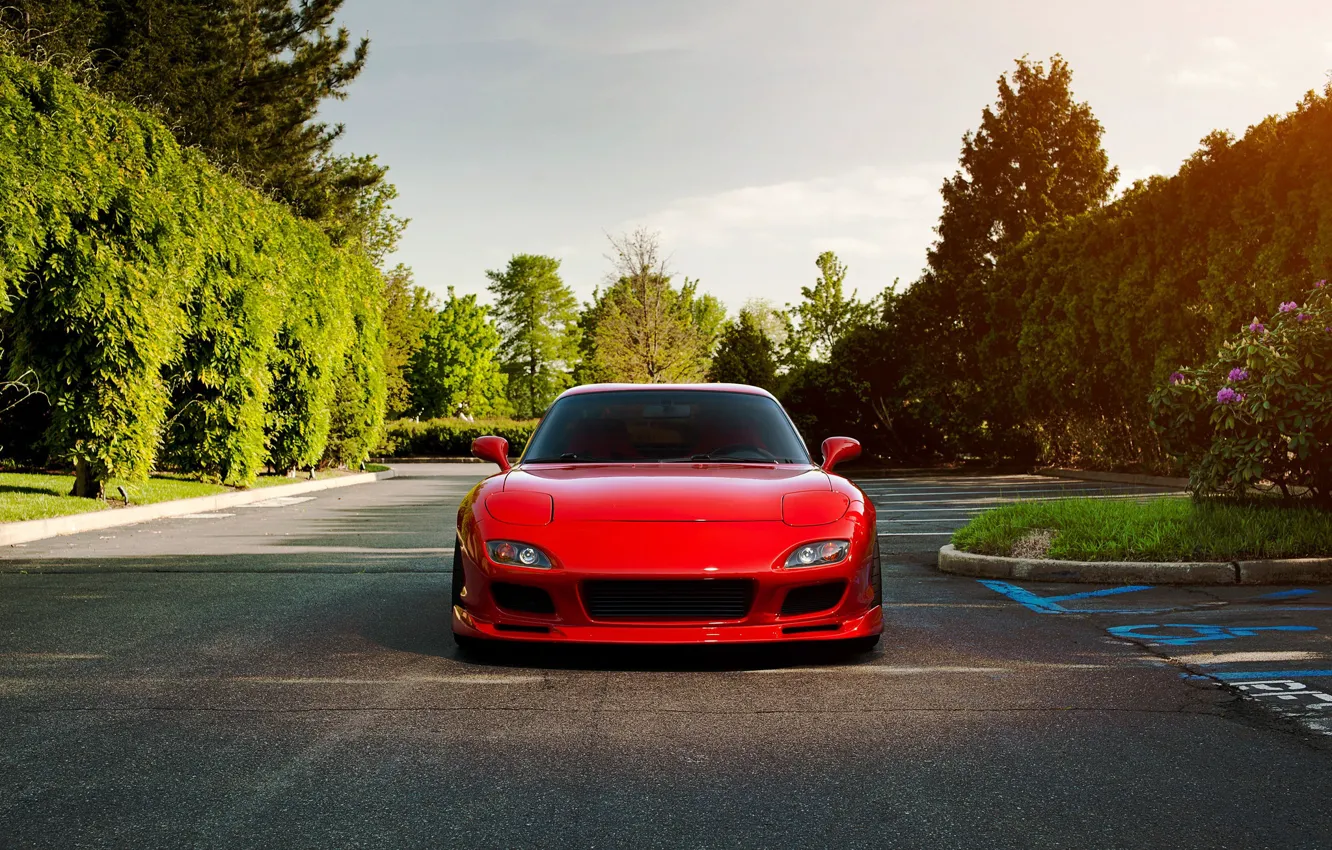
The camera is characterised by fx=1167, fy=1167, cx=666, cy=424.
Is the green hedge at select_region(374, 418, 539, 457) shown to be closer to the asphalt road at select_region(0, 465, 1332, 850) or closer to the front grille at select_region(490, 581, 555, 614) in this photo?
the asphalt road at select_region(0, 465, 1332, 850)

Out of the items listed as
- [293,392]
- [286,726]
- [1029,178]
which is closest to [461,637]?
[286,726]

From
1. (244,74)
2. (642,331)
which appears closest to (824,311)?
(642,331)

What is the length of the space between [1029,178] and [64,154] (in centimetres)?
2625

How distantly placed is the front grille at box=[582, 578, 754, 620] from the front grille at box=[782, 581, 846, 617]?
8.0 inches

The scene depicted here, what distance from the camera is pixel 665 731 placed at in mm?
4477

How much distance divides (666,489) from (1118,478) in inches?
835

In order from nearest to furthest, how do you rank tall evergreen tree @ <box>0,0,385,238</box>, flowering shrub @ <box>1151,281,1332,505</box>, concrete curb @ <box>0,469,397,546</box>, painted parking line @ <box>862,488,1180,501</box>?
flowering shrub @ <box>1151,281,1332,505</box>, concrete curb @ <box>0,469,397,546</box>, painted parking line @ <box>862,488,1180,501</box>, tall evergreen tree @ <box>0,0,385,238</box>

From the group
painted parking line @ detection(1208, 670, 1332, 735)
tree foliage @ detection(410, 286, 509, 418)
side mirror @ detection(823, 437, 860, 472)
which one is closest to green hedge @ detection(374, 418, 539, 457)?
tree foliage @ detection(410, 286, 509, 418)

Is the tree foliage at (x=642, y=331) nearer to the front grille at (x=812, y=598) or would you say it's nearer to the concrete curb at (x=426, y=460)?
the concrete curb at (x=426, y=460)

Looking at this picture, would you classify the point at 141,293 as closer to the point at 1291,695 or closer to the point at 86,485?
the point at 86,485

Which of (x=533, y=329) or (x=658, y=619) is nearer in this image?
(x=658, y=619)

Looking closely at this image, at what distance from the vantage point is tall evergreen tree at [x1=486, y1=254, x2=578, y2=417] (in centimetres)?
8812

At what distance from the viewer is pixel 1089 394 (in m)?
27.3

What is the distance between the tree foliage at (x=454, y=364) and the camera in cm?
7957
